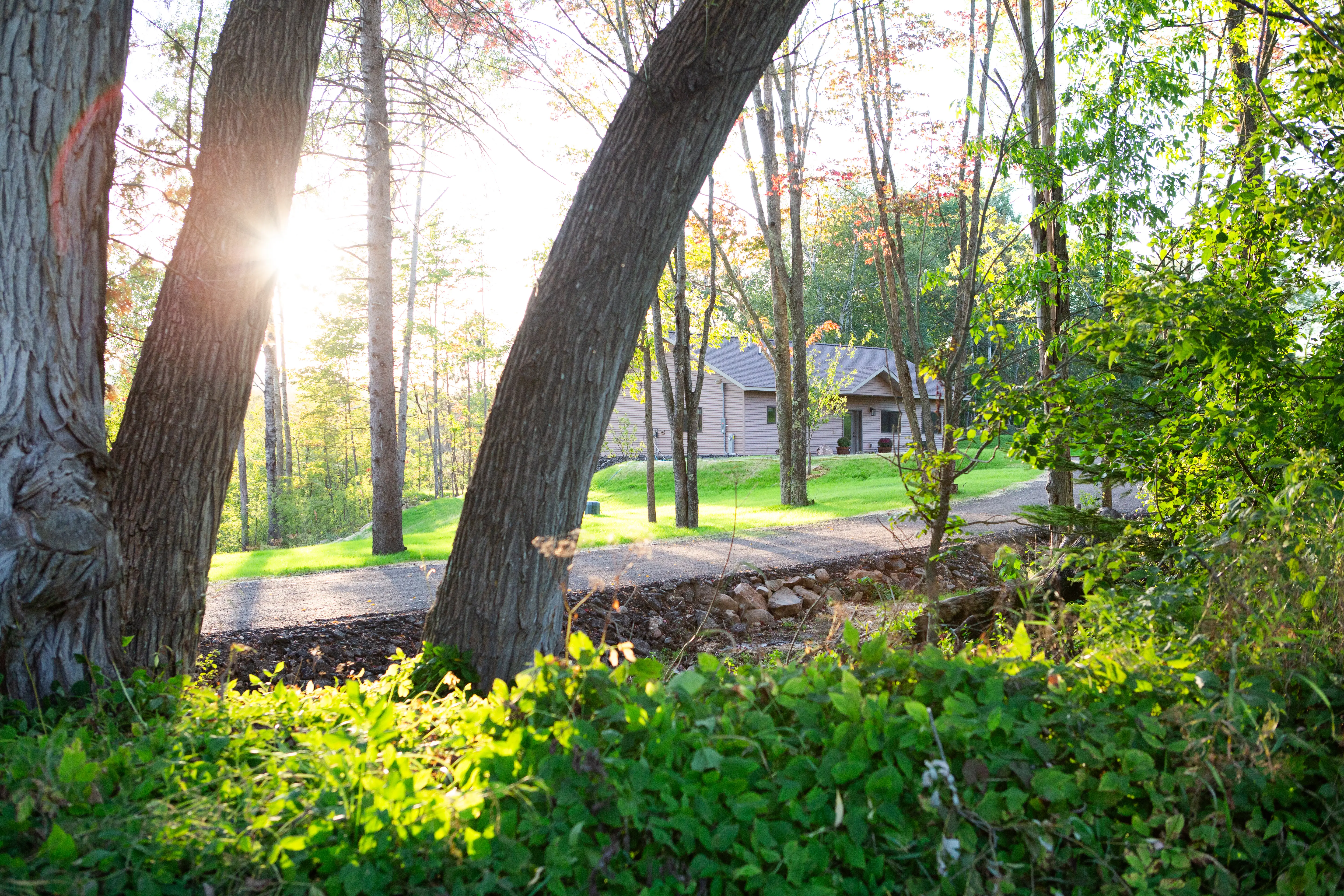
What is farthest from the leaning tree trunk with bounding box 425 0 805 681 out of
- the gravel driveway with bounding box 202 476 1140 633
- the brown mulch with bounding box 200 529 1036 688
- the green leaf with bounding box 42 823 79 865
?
the green leaf with bounding box 42 823 79 865

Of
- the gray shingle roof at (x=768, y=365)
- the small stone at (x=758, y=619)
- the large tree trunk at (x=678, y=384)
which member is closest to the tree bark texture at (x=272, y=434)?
the large tree trunk at (x=678, y=384)

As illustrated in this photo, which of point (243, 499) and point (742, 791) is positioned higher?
point (742, 791)

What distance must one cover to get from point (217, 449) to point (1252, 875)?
3626 millimetres

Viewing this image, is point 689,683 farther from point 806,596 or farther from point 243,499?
point 243,499

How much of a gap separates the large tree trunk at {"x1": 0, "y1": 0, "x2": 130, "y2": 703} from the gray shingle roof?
1186 inches

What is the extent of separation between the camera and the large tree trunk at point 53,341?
2482 mm

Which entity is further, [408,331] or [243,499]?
[243,499]

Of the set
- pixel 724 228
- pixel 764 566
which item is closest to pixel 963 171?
pixel 724 228

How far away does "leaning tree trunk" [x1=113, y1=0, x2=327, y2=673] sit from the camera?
10.6 feet

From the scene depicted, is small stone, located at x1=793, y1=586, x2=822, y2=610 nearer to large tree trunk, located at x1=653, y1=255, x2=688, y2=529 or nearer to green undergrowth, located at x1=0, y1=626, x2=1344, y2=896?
large tree trunk, located at x1=653, y1=255, x2=688, y2=529

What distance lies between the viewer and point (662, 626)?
714 centimetres

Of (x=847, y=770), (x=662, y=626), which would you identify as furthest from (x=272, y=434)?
(x=847, y=770)

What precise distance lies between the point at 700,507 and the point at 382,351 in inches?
416

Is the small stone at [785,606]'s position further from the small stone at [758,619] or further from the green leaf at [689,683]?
the green leaf at [689,683]
